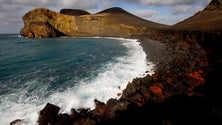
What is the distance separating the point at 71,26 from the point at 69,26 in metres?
0.95

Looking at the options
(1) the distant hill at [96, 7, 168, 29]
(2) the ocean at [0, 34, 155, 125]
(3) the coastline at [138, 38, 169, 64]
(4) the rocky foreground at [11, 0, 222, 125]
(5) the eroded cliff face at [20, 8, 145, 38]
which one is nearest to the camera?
(4) the rocky foreground at [11, 0, 222, 125]

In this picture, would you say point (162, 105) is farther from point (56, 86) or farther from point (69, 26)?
point (69, 26)

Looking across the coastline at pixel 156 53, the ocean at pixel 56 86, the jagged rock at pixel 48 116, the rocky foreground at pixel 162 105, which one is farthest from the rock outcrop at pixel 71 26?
the jagged rock at pixel 48 116

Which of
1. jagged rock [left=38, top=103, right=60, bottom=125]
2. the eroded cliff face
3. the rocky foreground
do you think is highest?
the eroded cliff face

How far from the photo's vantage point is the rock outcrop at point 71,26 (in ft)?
292

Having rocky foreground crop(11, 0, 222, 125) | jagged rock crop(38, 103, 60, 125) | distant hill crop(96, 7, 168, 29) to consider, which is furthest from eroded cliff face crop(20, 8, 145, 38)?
jagged rock crop(38, 103, 60, 125)

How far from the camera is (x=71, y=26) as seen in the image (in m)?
97.8

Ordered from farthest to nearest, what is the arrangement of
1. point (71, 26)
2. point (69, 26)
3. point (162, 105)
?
point (71, 26)
point (69, 26)
point (162, 105)

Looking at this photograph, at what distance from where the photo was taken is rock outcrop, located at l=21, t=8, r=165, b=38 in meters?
89.0

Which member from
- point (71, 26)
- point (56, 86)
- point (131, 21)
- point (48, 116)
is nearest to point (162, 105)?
point (48, 116)

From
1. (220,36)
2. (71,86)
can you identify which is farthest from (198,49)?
(71,86)

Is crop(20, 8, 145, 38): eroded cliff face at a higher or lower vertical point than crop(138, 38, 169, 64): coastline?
higher

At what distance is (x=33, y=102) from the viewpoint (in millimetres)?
15203

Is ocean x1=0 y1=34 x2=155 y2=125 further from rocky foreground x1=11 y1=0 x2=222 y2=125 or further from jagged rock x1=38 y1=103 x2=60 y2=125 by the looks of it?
rocky foreground x1=11 y1=0 x2=222 y2=125
